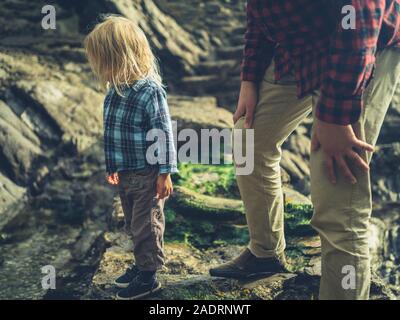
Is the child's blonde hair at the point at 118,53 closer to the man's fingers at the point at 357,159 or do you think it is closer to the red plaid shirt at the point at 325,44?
the red plaid shirt at the point at 325,44

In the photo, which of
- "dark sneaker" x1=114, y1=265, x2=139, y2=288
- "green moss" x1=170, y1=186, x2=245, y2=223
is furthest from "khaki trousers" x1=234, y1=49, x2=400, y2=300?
"green moss" x1=170, y1=186, x2=245, y2=223

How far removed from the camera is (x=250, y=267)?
3.48 m

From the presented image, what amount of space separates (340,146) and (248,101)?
80cm

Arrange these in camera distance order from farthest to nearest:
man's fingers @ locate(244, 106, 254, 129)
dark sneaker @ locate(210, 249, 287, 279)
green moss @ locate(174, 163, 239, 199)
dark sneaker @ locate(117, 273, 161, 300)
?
green moss @ locate(174, 163, 239, 199)
dark sneaker @ locate(210, 249, 287, 279)
dark sneaker @ locate(117, 273, 161, 300)
man's fingers @ locate(244, 106, 254, 129)

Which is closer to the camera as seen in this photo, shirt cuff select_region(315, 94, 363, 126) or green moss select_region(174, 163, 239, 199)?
shirt cuff select_region(315, 94, 363, 126)

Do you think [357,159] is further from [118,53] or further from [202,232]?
[202,232]

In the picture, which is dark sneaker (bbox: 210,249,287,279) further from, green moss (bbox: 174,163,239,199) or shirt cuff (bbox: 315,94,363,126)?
green moss (bbox: 174,163,239,199)

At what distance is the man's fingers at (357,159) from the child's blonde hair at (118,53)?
1.35 meters

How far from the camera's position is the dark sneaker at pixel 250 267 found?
346 cm

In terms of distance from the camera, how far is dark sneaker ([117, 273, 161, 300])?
3.34 meters

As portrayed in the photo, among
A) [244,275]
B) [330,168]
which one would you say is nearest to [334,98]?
[330,168]

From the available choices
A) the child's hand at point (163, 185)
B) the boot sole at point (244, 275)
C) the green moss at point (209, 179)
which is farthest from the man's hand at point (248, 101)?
the green moss at point (209, 179)
